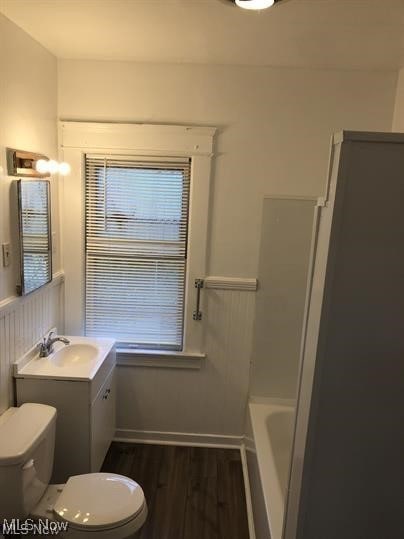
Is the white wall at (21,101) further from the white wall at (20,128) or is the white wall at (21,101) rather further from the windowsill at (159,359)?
the windowsill at (159,359)

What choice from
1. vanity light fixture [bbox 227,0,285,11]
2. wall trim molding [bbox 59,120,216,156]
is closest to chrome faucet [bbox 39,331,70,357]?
wall trim molding [bbox 59,120,216,156]

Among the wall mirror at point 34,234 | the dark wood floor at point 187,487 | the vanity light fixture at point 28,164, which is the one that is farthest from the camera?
the dark wood floor at point 187,487

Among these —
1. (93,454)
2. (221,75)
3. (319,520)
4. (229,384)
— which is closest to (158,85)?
(221,75)

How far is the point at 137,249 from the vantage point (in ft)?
9.12

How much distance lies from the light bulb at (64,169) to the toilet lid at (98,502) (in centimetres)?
178

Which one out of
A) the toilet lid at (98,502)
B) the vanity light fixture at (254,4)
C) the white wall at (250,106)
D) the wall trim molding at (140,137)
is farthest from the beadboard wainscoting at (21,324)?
the vanity light fixture at (254,4)

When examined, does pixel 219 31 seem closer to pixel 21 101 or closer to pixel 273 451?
pixel 21 101

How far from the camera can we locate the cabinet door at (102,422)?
227 cm

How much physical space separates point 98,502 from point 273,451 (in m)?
1.13

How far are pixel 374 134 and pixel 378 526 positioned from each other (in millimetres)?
1169

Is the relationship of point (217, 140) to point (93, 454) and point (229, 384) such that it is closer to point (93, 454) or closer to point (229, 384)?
point (229, 384)

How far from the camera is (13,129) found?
204 centimetres

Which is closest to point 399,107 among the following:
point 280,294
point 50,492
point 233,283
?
point 280,294

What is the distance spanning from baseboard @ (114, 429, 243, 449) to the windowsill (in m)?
0.51
